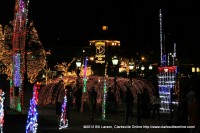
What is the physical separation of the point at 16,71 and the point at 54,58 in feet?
295

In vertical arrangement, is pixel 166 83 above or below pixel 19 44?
below

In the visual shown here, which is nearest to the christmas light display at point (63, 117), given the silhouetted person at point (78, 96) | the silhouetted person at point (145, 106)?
the silhouetted person at point (145, 106)

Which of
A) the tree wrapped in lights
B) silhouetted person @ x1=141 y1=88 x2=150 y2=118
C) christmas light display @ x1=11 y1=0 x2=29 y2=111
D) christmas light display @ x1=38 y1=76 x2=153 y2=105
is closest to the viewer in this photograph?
silhouetted person @ x1=141 y1=88 x2=150 y2=118

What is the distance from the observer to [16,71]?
28.5m

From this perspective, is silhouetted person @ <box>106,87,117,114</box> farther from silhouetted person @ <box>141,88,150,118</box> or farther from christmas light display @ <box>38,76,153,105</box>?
christmas light display @ <box>38,76,153,105</box>

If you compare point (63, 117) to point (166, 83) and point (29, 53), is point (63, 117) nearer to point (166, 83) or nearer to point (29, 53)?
point (166, 83)

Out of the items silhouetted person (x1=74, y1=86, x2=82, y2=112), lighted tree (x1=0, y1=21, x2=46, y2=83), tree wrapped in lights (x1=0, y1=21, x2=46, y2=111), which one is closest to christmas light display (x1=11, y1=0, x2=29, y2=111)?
silhouetted person (x1=74, y1=86, x2=82, y2=112)

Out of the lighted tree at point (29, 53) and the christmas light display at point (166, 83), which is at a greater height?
the lighted tree at point (29, 53)

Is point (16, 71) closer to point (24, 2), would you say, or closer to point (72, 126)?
point (24, 2)

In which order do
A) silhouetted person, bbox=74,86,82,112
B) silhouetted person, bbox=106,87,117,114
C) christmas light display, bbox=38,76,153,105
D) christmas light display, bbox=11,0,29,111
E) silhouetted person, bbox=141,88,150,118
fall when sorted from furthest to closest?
christmas light display, bbox=38,76,153,105 → silhouetted person, bbox=74,86,82,112 → silhouetted person, bbox=106,87,117,114 → christmas light display, bbox=11,0,29,111 → silhouetted person, bbox=141,88,150,118

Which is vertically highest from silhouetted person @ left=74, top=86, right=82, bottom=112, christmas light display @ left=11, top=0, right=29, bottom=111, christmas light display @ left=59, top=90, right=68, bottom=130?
christmas light display @ left=11, top=0, right=29, bottom=111

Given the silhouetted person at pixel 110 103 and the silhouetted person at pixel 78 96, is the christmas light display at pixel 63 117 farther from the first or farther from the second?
the silhouetted person at pixel 78 96

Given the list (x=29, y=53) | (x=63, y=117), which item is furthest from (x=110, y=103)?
(x=29, y=53)

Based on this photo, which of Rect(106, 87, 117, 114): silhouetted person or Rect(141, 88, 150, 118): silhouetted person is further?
Rect(106, 87, 117, 114): silhouetted person
